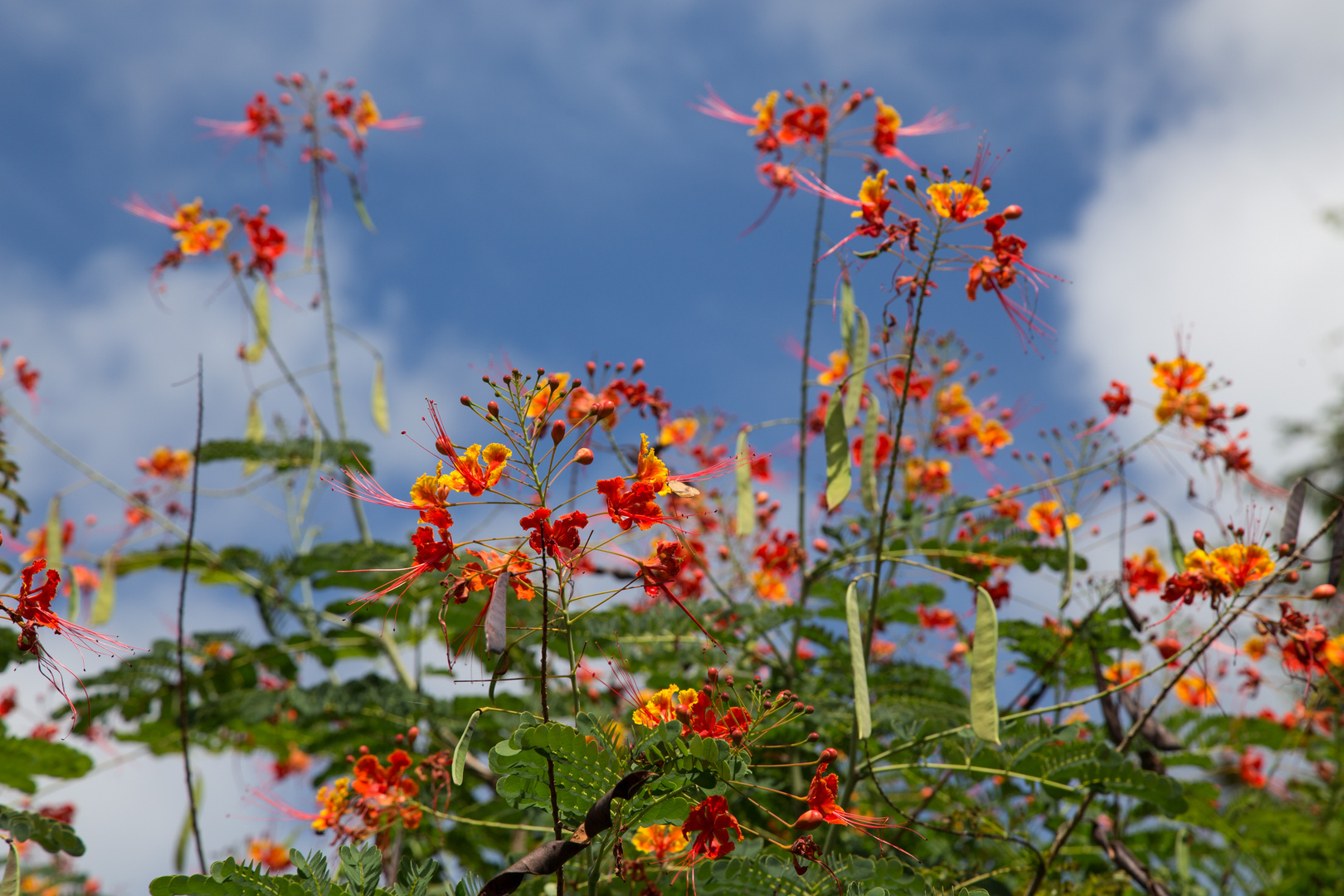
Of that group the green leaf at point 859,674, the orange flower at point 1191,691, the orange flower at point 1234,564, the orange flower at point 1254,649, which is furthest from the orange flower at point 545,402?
the orange flower at point 1191,691

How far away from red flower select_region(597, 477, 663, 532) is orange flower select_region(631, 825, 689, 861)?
70cm

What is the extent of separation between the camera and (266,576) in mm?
4281

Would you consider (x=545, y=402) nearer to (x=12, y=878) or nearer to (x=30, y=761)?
(x=12, y=878)

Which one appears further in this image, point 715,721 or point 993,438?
point 993,438

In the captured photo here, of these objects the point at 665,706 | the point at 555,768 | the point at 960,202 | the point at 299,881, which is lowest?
the point at 299,881

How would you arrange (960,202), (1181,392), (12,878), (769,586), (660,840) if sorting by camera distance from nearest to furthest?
(12,878) < (660,840) < (960,202) < (1181,392) < (769,586)

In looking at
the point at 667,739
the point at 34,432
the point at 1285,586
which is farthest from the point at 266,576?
the point at 1285,586

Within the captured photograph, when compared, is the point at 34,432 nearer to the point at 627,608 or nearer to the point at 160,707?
the point at 160,707

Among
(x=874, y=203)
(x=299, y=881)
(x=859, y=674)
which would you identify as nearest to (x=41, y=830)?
(x=299, y=881)

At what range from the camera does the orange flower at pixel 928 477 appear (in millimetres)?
4531

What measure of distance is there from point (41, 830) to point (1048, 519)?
3.48 m

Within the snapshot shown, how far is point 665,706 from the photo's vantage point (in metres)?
1.87

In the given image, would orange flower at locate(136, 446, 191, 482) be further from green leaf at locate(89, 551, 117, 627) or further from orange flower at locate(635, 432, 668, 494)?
orange flower at locate(635, 432, 668, 494)

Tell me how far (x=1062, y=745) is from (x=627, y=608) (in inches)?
69.6
